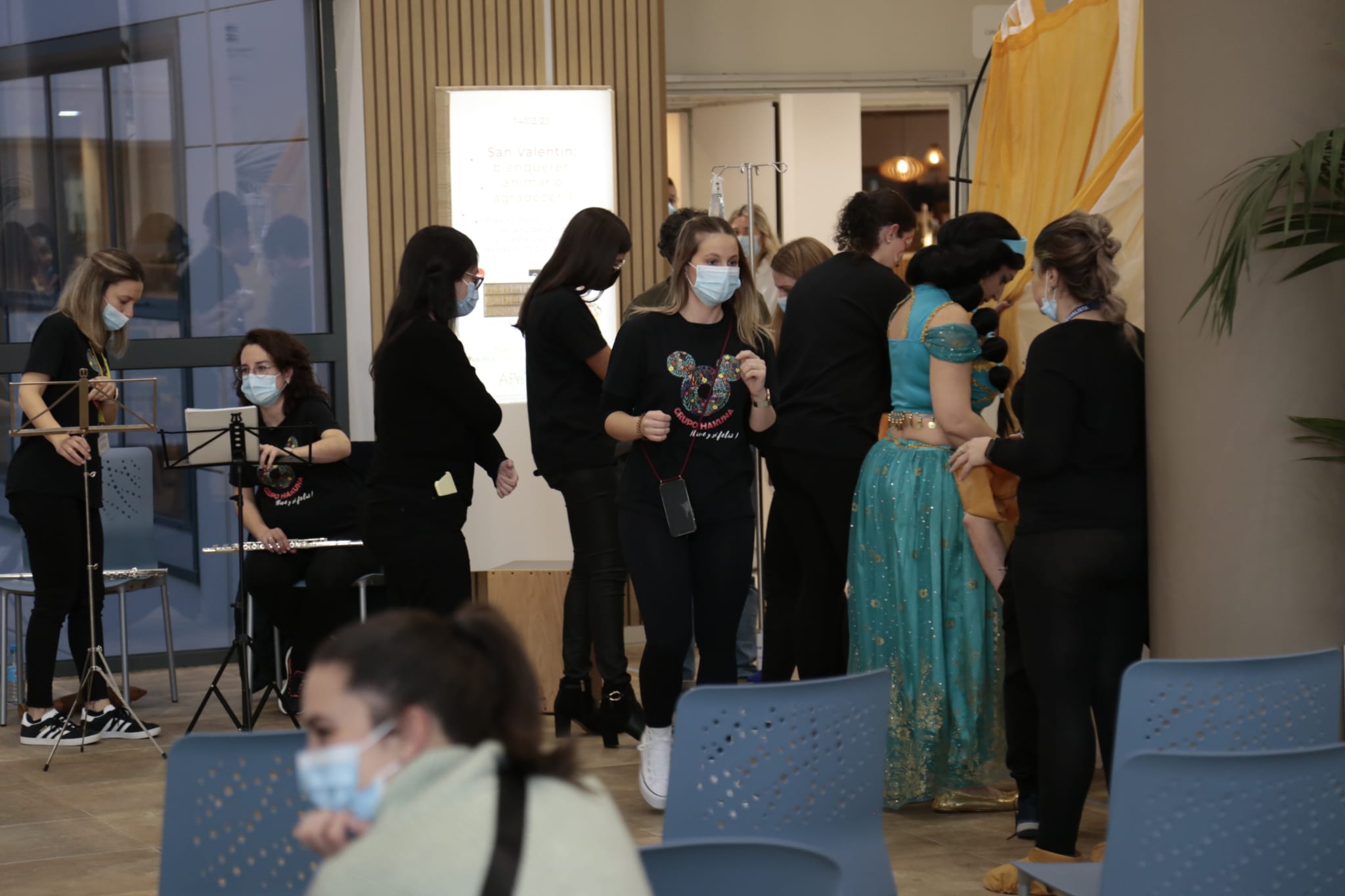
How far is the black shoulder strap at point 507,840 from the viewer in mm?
1321

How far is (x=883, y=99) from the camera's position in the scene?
835 centimetres

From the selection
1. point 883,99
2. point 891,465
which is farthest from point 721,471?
point 883,99

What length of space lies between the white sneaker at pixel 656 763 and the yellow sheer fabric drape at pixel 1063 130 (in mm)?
1562

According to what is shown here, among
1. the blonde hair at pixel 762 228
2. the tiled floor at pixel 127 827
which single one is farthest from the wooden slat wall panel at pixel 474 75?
the tiled floor at pixel 127 827

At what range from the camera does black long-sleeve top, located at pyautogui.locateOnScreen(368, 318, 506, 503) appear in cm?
394

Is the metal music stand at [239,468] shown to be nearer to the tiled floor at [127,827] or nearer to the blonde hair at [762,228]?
the tiled floor at [127,827]

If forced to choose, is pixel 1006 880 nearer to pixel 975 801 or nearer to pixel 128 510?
pixel 975 801

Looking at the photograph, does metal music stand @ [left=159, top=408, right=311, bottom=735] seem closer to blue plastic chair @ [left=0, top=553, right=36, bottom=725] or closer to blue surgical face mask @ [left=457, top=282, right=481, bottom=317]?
blue plastic chair @ [left=0, top=553, right=36, bottom=725]

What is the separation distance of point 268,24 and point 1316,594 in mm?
5250

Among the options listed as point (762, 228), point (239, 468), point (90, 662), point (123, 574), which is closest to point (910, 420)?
point (239, 468)

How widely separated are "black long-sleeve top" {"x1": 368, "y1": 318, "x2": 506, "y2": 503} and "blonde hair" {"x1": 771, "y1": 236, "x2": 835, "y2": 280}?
1.98 metres

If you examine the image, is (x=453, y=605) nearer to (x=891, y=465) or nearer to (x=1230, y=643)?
(x=891, y=465)

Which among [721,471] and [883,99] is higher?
[883,99]

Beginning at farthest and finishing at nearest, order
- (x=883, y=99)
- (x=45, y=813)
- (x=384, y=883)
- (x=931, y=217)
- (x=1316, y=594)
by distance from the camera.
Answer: (x=931, y=217), (x=883, y=99), (x=45, y=813), (x=1316, y=594), (x=384, y=883)
